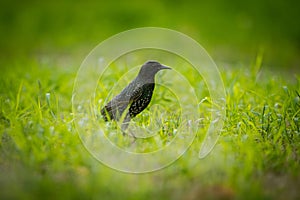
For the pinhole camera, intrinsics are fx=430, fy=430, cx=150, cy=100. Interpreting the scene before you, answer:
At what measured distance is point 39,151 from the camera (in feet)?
12.2

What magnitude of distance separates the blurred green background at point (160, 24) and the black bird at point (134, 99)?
5.54 meters

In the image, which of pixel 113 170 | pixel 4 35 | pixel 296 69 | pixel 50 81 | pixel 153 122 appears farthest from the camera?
pixel 4 35

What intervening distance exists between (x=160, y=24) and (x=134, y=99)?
7.04 m

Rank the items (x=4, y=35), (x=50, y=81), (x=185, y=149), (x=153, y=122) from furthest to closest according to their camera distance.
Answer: (x=4, y=35) → (x=50, y=81) → (x=153, y=122) → (x=185, y=149)

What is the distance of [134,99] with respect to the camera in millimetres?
4250

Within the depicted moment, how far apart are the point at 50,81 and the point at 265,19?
679cm

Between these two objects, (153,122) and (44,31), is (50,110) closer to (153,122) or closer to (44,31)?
(153,122)

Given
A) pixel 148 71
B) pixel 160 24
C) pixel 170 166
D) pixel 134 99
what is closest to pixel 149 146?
pixel 170 166

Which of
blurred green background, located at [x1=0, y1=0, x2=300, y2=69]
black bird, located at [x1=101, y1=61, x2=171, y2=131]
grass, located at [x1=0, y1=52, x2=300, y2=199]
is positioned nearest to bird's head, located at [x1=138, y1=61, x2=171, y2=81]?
black bird, located at [x1=101, y1=61, x2=171, y2=131]

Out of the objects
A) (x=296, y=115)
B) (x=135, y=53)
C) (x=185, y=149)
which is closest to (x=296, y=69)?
(x=135, y=53)

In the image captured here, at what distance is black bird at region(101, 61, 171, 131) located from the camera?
4.25 metres

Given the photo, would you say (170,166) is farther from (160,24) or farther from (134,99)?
(160,24)

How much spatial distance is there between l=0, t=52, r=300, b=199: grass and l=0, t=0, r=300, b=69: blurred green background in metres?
5.41

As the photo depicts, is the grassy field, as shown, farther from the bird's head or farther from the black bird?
the bird's head
